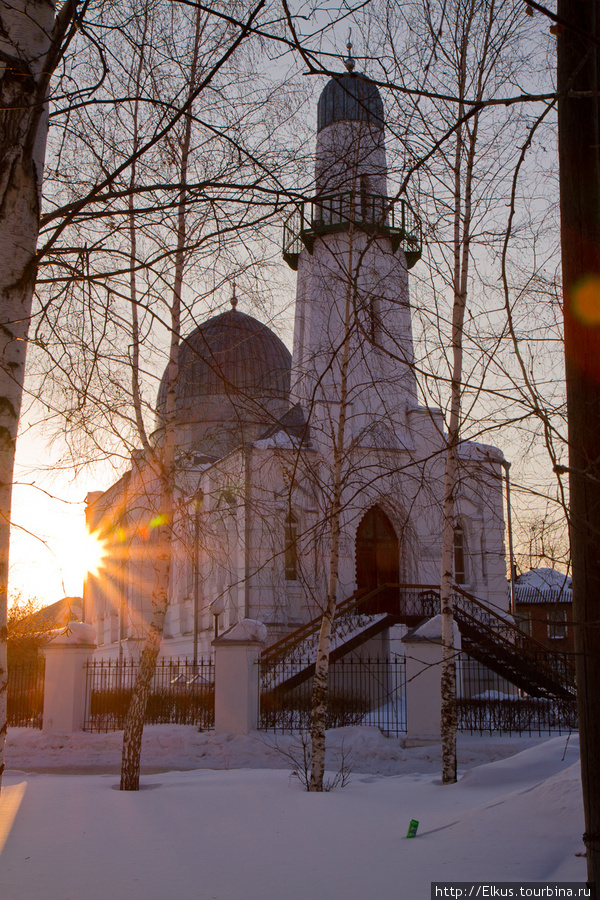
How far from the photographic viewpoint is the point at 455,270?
36.6ft

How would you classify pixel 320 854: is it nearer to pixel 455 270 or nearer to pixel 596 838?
pixel 596 838

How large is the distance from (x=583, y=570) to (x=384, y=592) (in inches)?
876

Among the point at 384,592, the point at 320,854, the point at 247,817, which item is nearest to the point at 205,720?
the point at 384,592

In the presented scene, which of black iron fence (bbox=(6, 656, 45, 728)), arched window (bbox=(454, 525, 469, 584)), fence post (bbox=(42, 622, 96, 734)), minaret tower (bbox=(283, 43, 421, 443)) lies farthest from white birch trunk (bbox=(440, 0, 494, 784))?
arched window (bbox=(454, 525, 469, 584))

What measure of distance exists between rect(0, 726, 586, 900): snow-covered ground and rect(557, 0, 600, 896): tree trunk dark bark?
1.61 meters

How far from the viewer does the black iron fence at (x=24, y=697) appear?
20.2 metres

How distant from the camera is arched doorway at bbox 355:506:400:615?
84.0ft

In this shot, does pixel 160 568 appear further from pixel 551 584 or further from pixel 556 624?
pixel 556 624

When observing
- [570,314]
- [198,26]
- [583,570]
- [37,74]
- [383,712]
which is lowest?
[383,712]

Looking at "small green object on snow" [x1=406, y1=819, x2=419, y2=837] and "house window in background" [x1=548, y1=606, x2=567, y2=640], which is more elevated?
"house window in background" [x1=548, y1=606, x2=567, y2=640]

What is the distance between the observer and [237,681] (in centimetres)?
1647

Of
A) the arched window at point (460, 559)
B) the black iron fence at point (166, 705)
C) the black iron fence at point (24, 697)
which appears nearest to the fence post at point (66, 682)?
the black iron fence at point (166, 705)

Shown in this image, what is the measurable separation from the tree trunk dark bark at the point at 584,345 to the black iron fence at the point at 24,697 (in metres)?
18.4

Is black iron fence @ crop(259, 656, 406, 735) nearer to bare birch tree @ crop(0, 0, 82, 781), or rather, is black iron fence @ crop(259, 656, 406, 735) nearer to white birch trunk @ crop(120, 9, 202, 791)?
white birch trunk @ crop(120, 9, 202, 791)
